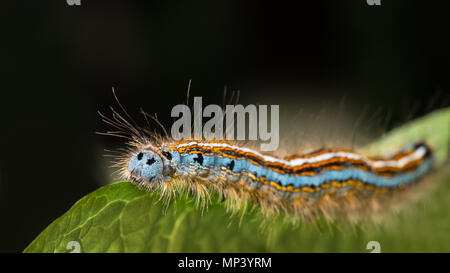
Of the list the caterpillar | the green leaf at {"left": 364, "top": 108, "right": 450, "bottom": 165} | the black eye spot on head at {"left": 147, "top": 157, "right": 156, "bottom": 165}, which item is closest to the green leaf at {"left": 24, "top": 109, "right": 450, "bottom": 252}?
the caterpillar

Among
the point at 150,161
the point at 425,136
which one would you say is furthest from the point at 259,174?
the point at 425,136

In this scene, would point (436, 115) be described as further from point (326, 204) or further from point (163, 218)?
point (163, 218)

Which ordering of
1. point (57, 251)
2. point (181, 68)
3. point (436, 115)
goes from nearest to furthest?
point (57, 251)
point (436, 115)
point (181, 68)

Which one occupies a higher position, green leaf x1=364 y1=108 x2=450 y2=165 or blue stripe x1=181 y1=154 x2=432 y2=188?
green leaf x1=364 y1=108 x2=450 y2=165

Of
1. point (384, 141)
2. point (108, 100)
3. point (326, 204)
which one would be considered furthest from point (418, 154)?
point (108, 100)

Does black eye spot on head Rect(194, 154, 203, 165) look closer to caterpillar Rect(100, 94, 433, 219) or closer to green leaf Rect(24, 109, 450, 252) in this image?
caterpillar Rect(100, 94, 433, 219)

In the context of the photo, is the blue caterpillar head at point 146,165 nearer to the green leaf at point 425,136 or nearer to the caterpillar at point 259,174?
the caterpillar at point 259,174
